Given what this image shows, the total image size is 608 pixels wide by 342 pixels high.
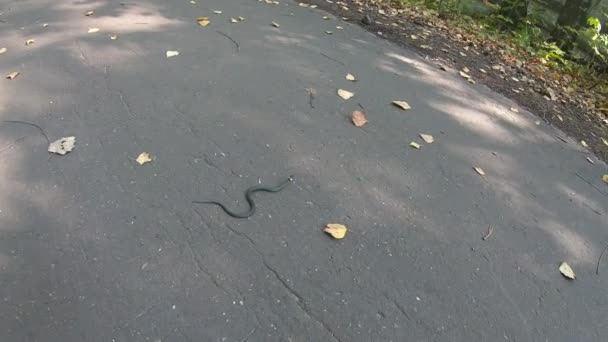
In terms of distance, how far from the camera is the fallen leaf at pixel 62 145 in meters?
2.83

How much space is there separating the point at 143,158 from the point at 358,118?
1857 mm

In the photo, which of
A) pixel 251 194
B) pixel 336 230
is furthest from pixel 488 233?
pixel 251 194

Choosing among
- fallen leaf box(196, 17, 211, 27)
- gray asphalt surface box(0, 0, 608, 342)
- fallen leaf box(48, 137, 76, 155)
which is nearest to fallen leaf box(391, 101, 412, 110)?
gray asphalt surface box(0, 0, 608, 342)

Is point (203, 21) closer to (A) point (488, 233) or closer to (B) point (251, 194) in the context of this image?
(B) point (251, 194)

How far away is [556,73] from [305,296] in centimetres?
602

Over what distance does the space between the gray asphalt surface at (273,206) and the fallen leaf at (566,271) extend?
5cm

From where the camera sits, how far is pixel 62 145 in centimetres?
288

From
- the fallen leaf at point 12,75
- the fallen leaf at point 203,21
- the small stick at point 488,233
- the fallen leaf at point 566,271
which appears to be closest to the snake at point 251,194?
the small stick at point 488,233

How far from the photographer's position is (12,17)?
16.4ft

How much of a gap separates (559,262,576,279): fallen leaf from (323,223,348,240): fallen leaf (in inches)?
57.5

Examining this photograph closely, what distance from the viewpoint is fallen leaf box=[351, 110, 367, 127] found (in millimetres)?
3595

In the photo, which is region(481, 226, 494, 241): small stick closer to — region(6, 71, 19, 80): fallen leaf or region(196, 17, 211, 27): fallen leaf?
region(196, 17, 211, 27): fallen leaf

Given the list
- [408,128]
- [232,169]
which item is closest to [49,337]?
[232,169]

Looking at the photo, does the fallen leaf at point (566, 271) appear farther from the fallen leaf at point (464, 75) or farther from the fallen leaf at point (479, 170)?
the fallen leaf at point (464, 75)
